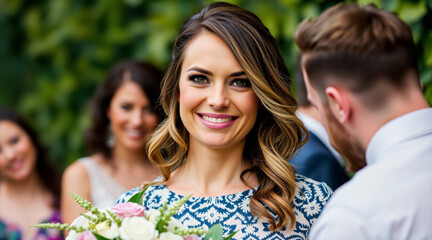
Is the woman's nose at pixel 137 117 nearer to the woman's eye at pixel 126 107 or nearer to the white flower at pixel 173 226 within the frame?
the woman's eye at pixel 126 107

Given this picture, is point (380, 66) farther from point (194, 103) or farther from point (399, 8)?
point (399, 8)

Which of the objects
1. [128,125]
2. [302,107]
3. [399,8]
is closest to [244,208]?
[302,107]

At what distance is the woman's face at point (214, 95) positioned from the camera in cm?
254

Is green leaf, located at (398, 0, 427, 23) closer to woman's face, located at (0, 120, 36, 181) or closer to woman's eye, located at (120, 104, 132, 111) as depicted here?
woman's eye, located at (120, 104, 132, 111)

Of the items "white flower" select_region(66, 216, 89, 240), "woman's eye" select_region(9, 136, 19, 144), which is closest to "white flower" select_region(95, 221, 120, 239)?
"white flower" select_region(66, 216, 89, 240)

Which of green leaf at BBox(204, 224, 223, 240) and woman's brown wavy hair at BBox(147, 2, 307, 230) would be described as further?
woman's brown wavy hair at BBox(147, 2, 307, 230)

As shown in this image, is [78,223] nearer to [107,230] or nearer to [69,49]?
[107,230]

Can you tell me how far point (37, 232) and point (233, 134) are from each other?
111 inches

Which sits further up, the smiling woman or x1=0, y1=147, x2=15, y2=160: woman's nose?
the smiling woman

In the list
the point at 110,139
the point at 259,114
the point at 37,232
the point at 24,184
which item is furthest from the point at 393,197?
the point at 24,184

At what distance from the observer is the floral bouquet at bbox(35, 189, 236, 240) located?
2029 mm

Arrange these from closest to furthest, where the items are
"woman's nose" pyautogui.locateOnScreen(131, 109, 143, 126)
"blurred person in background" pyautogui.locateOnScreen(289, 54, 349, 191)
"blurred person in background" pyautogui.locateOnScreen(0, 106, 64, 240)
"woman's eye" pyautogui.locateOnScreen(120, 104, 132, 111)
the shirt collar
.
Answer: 1. the shirt collar
2. "blurred person in background" pyautogui.locateOnScreen(289, 54, 349, 191)
3. "woman's nose" pyautogui.locateOnScreen(131, 109, 143, 126)
4. "woman's eye" pyautogui.locateOnScreen(120, 104, 132, 111)
5. "blurred person in background" pyautogui.locateOnScreen(0, 106, 64, 240)

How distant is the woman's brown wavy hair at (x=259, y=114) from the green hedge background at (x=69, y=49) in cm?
264

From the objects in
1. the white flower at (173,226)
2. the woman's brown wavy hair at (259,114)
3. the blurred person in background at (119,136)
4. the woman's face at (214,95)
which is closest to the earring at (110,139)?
the blurred person in background at (119,136)
